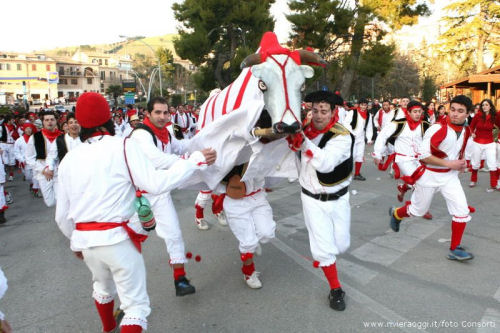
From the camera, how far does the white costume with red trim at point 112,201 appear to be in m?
2.74

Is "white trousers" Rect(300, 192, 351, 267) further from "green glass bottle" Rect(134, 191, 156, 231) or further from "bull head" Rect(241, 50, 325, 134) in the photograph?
"green glass bottle" Rect(134, 191, 156, 231)

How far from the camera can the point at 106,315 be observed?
3250 mm

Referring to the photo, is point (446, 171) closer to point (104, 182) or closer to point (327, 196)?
point (327, 196)

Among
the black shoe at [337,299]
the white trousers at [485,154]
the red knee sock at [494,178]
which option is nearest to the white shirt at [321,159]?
the black shoe at [337,299]

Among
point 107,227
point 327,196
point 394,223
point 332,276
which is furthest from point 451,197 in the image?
point 107,227

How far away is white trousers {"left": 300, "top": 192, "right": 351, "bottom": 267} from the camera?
3.78 meters

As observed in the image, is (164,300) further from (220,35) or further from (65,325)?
(220,35)

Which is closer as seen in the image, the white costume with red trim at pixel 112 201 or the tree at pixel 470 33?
the white costume with red trim at pixel 112 201

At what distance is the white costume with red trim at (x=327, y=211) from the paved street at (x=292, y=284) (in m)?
0.55

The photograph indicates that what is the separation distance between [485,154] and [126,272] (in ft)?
27.9

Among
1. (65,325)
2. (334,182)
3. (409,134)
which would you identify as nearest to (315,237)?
(334,182)

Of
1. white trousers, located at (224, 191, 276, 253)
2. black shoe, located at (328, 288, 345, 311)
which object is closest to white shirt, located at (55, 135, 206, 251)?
white trousers, located at (224, 191, 276, 253)

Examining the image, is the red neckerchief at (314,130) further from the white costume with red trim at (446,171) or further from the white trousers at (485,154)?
the white trousers at (485,154)

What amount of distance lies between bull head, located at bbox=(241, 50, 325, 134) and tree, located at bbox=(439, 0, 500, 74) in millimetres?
25781
